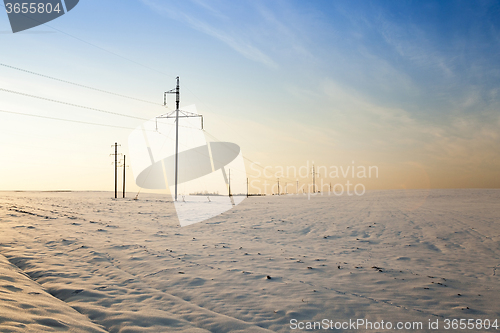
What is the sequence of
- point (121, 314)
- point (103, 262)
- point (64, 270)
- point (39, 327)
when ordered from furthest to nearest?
1. point (103, 262)
2. point (64, 270)
3. point (121, 314)
4. point (39, 327)

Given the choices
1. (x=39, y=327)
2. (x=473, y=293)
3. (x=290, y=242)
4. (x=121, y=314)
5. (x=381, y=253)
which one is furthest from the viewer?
(x=290, y=242)

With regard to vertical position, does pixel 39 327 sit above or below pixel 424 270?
above

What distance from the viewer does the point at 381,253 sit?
11.6 meters

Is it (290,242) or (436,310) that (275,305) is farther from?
(290,242)

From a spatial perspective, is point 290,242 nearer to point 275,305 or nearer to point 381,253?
point 381,253

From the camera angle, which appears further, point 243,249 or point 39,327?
point 243,249

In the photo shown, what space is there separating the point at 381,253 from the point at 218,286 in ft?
24.9

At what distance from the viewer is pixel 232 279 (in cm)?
789

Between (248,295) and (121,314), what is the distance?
2827mm

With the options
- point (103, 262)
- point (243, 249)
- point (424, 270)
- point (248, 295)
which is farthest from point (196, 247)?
point (424, 270)

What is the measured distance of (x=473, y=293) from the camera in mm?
7215

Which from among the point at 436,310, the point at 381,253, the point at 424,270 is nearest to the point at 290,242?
the point at 381,253

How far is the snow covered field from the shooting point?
17.5ft

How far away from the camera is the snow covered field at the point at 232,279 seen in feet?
17.5
